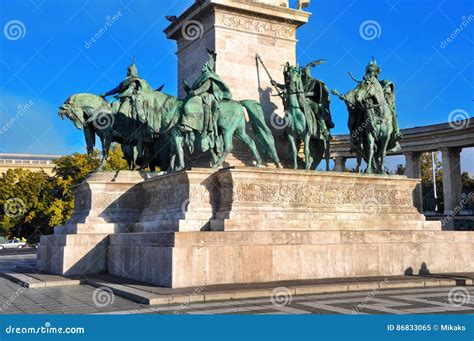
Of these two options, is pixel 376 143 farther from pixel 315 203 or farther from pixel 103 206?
pixel 103 206

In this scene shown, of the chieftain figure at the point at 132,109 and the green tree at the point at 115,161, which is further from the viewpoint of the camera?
the green tree at the point at 115,161

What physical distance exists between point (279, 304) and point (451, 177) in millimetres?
49337

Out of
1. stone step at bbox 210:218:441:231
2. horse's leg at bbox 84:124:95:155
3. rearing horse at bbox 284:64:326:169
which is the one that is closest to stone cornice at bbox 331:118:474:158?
rearing horse at bbox 284:64:326:169

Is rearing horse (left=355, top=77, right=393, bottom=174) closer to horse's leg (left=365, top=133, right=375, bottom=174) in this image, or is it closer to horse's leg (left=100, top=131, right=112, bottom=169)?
horse's leg (left=365, top=133, right=375, bottom=174)

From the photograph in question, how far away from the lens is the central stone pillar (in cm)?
2233

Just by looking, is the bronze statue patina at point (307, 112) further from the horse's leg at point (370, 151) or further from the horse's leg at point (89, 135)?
the horse's leg at point (89, 135)

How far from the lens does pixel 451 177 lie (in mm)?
56844

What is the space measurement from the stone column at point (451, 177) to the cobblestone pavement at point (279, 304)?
43.9 m

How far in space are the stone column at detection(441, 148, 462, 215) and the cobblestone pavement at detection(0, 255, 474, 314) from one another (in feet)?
144

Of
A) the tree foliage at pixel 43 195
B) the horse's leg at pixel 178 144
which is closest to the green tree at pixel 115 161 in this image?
the tree foliage at pixel 43 195

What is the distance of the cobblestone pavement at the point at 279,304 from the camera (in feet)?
36.4

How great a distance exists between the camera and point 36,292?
14945mm

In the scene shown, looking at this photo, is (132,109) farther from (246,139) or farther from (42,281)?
(42,281)

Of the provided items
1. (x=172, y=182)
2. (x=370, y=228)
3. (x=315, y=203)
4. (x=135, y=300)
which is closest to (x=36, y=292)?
(x=135, y=300)
